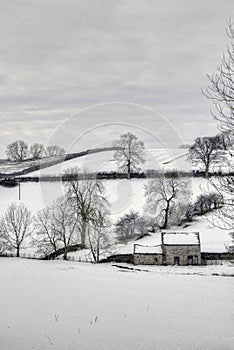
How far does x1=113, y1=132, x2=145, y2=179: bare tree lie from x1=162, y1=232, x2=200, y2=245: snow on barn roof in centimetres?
2938

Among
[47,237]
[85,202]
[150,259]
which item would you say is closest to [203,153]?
[85,202]

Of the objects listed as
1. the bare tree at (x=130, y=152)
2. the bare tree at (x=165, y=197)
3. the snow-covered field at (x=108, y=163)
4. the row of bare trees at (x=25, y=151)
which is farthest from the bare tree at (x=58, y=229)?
the row of bare trees at (x=25, y=151)

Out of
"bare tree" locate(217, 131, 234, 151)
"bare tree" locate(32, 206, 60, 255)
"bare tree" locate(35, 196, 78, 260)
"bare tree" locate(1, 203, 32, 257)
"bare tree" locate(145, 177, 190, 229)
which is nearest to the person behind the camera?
"bare tree" locate(217, 131, 234, 151)

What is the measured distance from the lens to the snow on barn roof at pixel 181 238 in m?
34.7

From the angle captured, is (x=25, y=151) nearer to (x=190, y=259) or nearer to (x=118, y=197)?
(x=118, y=197)

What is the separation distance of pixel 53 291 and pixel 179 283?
8.68 meters

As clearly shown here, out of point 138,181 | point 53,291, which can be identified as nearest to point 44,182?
point 138,181

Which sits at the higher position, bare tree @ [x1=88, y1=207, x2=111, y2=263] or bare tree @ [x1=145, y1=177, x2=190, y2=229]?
bare tree @ [x1=145, y1=177, x2=190, y2=229]

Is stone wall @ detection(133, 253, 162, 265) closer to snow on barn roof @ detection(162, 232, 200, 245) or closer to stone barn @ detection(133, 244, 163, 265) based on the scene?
stone barn @ detection(133, 244, 163, 265)

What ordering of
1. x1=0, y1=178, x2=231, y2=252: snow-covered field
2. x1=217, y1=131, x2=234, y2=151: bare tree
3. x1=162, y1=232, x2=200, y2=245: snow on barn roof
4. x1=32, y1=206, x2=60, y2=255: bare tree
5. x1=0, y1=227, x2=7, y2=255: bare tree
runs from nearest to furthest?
x1=217, y1=131, x2=234, y2=151: bare tree → x1=162, y1=232, x2=200, y2=245: snow on barn roof → x1=32, y1=206, x2=60, y2=255: bare tree → x1=0, y1=227, x2=7, y2=255: bare tree → x1=0, y1=178, x2=231, y2=252: snow-covered field

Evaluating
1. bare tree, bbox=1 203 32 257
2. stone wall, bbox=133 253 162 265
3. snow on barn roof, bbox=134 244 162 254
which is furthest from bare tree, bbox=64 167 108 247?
stone wall, bbox=133 253 162 265

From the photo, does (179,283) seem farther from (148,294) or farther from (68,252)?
(68,252)

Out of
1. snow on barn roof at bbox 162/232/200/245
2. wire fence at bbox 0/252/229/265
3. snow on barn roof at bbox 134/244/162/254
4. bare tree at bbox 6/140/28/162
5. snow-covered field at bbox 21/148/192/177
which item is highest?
bare tree at bbox 6/140/28/162

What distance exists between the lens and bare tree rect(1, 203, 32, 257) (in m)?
39.0
